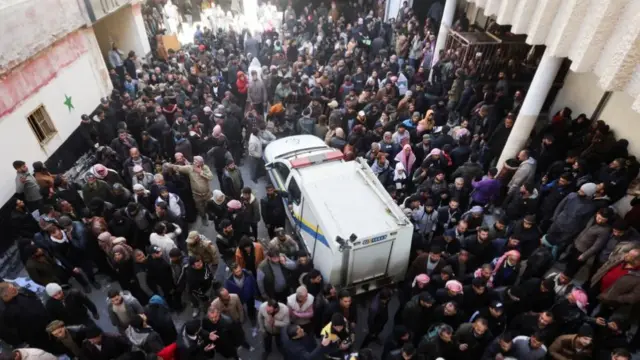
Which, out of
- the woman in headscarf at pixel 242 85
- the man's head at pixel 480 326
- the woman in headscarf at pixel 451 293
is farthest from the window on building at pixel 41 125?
the man's head at pixel 480 326

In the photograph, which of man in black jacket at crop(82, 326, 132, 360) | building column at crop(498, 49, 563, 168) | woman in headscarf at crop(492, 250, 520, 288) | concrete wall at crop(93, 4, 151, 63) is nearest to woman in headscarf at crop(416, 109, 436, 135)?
building column at crop(498, 49, 563, 168)

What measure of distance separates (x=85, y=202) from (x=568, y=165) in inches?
375

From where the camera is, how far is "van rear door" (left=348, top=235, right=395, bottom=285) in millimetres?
5869

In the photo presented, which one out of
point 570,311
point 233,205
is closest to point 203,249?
point 233,205

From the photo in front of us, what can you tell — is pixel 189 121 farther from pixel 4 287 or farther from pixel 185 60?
pixel 4 287

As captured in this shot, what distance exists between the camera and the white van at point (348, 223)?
19.4 ft

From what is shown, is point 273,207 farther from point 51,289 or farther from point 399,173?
point 51,289

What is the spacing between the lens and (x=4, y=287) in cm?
488

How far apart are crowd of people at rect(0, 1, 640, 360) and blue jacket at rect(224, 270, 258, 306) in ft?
0.14

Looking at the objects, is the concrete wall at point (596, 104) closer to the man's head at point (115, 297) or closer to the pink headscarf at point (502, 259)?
the pink headscarf at point (502, 259)

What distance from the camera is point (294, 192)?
730cm

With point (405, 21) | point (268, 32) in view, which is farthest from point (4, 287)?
point (405, 21)

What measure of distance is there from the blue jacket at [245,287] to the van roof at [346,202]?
139 cm

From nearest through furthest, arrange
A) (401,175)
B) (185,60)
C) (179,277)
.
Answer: (179,277) < (401,175) < (185,60)
